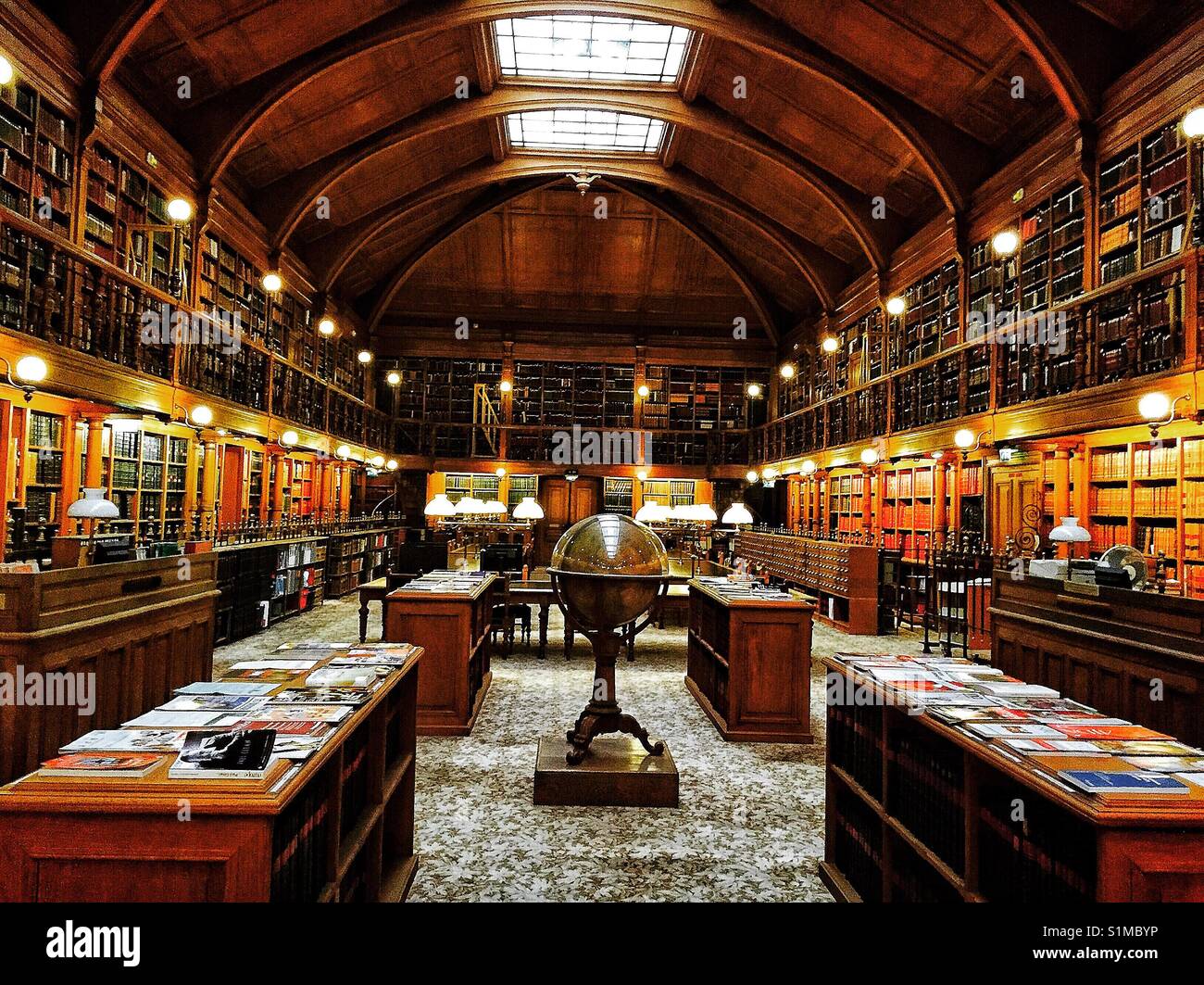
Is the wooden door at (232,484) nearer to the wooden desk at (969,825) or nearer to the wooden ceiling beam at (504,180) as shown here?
the wooden ceiling beam at (504,180)

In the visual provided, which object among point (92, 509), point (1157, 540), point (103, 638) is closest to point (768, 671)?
point (103, 638)

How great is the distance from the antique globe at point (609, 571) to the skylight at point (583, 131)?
1197 centimetres

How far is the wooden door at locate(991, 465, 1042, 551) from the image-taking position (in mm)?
8734

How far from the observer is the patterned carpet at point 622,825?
3037mm

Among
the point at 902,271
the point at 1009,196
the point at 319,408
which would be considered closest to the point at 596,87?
the point at 902,271

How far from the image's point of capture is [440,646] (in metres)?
5.27

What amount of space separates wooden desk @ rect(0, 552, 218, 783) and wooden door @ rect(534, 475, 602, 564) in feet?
45.0

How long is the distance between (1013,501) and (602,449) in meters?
10.7

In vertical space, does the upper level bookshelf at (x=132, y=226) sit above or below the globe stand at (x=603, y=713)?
above

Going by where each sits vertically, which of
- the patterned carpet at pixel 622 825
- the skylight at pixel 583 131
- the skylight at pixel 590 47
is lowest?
the patterned carpet at pixel 622 825

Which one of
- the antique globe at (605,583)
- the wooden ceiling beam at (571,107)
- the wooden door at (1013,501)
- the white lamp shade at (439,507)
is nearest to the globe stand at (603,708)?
the antique globe at (605,583)

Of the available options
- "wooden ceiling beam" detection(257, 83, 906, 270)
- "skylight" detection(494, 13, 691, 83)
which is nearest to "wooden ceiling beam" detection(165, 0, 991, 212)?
"skylight" detection(494, 13, 691, 83)

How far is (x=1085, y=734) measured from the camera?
2.05 meters

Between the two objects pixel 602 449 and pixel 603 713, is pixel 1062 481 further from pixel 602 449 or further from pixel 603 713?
pixel 602 449
